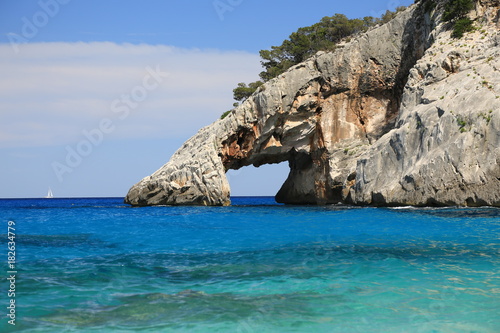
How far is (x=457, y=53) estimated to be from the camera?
36406mm

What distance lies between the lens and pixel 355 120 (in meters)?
48.5

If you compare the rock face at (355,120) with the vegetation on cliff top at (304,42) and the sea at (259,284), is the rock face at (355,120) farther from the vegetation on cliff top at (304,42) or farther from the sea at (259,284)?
the sea at (259,284)

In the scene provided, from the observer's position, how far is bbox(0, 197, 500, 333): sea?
7707 mm

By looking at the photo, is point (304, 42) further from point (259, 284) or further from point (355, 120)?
point (259, 284)

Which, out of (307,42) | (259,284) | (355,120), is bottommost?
(259,284)

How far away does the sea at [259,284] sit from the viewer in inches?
303

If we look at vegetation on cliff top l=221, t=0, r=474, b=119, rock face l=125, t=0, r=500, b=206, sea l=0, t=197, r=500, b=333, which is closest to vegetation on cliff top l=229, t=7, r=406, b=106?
vegetation on cliff top l=221, t=0, r=474, b=119

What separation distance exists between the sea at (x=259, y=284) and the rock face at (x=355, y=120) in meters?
16.0

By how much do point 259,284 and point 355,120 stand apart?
4011 cm

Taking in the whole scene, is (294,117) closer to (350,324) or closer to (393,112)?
(393,112)

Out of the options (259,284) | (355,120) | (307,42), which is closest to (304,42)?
(307,42)

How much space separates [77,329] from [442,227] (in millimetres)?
16483

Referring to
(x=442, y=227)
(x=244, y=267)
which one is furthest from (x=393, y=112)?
(x=244, y=267)

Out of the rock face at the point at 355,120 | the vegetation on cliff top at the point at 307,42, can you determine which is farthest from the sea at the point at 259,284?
the vegetation on cliff top at the point at 307,42
